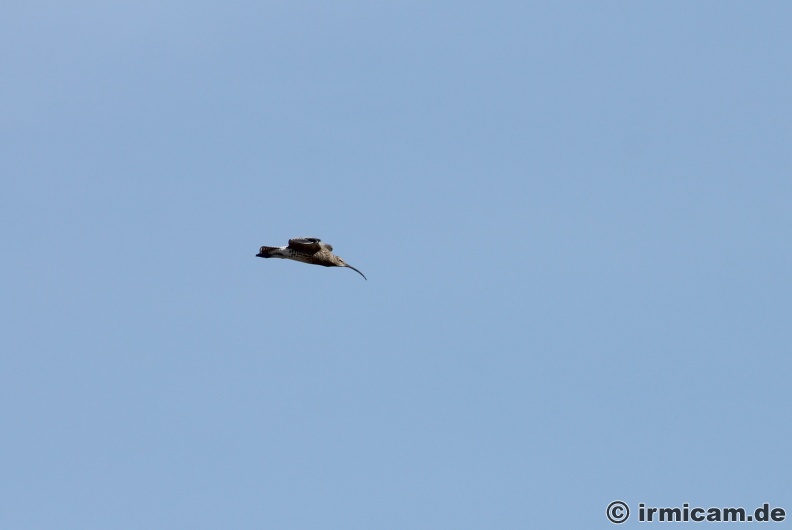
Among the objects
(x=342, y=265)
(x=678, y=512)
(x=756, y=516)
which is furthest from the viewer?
(x=342, y=265)

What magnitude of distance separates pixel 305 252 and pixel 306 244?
1632 mm

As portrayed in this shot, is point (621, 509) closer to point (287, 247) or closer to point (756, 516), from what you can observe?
point (756, 516)

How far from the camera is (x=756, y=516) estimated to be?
2291 inches

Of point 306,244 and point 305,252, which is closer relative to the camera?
point 306,244

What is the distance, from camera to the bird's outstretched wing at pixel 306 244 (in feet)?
211

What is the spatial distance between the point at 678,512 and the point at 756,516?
6.29 meters

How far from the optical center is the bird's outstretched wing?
211ft

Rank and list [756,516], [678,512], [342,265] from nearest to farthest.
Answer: [756,516]
[678,512]
[342,265]

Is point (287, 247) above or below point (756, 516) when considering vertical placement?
above

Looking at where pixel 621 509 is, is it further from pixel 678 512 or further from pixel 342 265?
pixel 342 265

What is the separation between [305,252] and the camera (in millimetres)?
66500

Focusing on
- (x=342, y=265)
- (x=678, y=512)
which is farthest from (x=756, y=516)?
(x=342, y=265)

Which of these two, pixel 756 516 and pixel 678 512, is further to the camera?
pixel 678 512

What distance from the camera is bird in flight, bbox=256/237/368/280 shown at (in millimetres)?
64562
